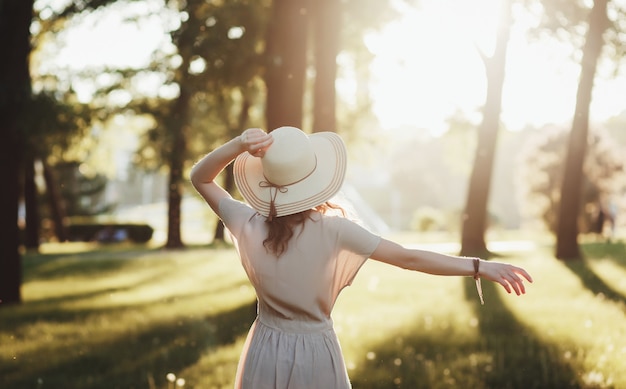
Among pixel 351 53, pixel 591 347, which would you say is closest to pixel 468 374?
pixel 591 347

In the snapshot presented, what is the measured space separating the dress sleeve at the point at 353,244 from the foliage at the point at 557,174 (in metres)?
45.6

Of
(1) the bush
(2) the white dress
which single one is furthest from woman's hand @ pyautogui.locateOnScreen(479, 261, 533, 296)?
(1) the bush

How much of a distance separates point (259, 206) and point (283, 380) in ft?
2.59

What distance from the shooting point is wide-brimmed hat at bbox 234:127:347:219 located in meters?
3.11

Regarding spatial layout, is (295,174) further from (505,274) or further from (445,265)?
(505,274)

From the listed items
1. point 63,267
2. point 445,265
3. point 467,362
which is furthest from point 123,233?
point 445,265

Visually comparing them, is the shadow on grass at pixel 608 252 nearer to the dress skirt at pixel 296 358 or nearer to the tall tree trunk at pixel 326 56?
the tall tree trunk at pixel 326 56

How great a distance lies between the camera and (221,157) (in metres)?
3.41

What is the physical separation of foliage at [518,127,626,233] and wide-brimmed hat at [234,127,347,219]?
45536 mm

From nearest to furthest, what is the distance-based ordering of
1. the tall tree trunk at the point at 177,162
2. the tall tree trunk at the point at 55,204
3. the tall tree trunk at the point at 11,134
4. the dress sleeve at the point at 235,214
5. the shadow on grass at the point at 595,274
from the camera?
the dress sleeve at the point at 235,214 < the shadow on grass at the point at 595,274 < the tall tree trunk at the point at 11,134 < the tall tree trunk at the point at 177,162 < the tall tree trunk at the point at 55,204

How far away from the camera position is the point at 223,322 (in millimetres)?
10086

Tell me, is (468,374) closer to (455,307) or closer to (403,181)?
(455,307)

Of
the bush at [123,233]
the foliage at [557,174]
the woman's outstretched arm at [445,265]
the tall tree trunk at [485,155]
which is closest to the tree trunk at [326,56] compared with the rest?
the tall tree trunk at [485,155]

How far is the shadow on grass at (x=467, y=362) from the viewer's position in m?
6.55
